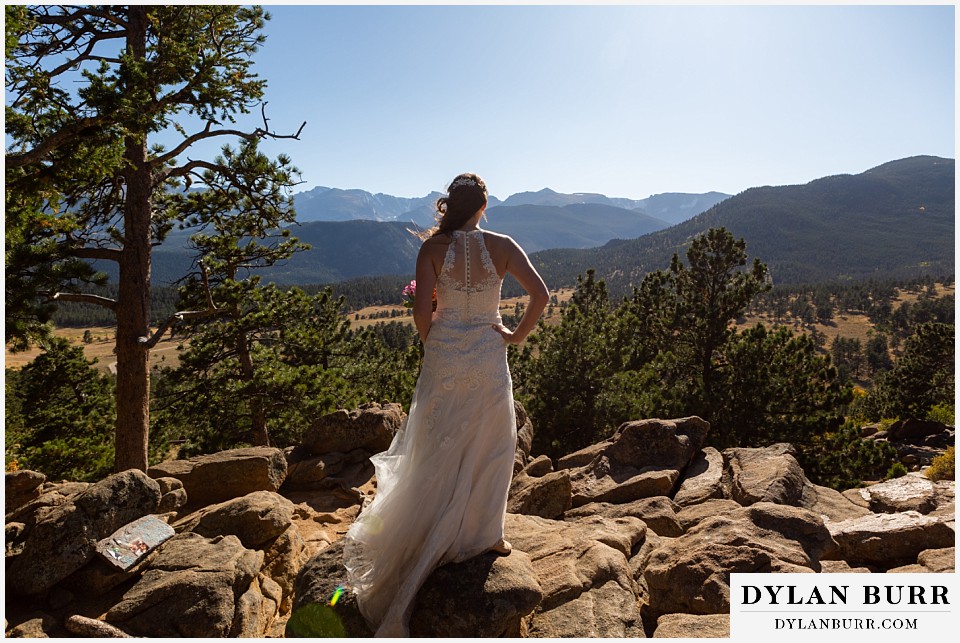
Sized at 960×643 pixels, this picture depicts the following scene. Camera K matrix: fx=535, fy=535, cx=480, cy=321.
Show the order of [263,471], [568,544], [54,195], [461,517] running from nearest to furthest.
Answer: [461,517] → [568,544] → [54,195] → [263,471]

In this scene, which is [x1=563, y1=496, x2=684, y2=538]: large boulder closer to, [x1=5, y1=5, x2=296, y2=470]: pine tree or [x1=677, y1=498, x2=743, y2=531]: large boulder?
[x1=677, y1=498, x2=743, y2=531]: large boulder

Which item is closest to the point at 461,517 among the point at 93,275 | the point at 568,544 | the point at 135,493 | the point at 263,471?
the point at 568,544

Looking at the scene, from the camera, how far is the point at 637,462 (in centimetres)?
951

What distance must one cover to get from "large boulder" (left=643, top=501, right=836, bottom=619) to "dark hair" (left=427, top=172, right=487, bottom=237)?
143 inches

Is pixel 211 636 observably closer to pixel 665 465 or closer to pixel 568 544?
pixel 568 544

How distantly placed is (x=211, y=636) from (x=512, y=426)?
2.97 metres

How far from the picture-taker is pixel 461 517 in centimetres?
423

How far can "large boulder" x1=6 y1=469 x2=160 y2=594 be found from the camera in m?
4.70

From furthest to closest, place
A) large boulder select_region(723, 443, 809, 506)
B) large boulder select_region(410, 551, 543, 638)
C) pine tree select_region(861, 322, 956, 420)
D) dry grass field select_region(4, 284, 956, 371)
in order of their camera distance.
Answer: dry grass field select_region(4, 284, 956, 371) → pine tree select_region(861, 322, 956, 420) → large boulder select_region(723, 443, 809, 506) → large boulder select_region(410, 551, 543, 638)

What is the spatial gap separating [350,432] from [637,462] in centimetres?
523

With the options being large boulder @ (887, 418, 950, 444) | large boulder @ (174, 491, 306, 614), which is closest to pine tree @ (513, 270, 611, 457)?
large boulder @ (174, 491, 306, 614)

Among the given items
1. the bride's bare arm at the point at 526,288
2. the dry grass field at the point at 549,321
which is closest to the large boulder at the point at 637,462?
the bride's bare arm at the point at 526,288

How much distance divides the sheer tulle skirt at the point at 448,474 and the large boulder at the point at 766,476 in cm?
498

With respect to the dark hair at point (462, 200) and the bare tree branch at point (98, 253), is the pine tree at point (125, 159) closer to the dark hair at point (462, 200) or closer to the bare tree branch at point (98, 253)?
the bare tree branch at point (98, 253)
